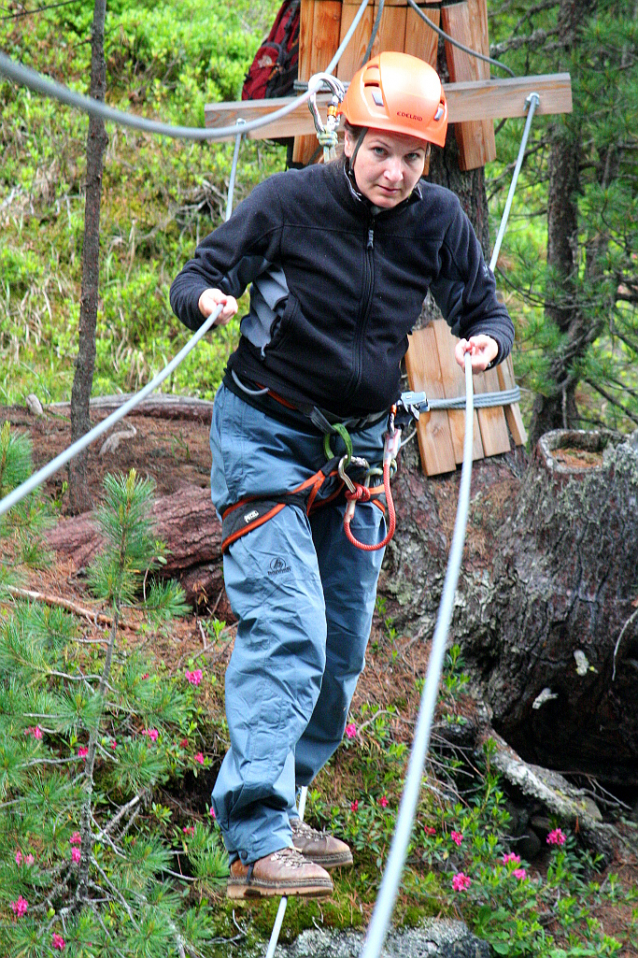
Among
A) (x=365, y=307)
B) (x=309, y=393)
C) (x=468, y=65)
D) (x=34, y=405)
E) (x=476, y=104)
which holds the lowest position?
(x=34, y=405)

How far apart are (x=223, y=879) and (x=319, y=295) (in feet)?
5.34

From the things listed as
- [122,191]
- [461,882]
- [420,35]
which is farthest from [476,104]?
[122,191]

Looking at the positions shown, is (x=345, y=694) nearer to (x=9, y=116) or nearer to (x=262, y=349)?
(x=262, y=349)

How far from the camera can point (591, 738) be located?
3842mm

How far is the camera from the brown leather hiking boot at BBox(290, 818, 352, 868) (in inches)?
99.3

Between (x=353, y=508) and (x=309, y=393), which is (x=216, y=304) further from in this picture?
(x=353, y=508)

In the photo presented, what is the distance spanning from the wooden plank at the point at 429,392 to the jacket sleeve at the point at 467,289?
3.99 feet

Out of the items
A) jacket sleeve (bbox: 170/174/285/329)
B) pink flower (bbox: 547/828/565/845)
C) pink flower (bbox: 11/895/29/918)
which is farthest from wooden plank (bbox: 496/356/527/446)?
pink flower (bbox: 11/895/29/918)

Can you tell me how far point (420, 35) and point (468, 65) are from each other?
253mm

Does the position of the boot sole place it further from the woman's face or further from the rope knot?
the woman's face

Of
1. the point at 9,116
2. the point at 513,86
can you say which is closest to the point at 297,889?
the point at 513,86

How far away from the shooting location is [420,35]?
374 cm

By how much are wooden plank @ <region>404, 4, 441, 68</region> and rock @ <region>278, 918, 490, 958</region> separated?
3.29 m

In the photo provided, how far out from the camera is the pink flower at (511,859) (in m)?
3.40
